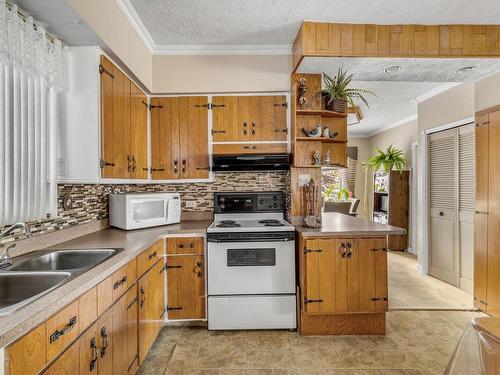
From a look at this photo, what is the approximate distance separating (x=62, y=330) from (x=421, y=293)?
3692 millimetres

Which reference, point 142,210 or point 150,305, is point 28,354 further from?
point 142,210

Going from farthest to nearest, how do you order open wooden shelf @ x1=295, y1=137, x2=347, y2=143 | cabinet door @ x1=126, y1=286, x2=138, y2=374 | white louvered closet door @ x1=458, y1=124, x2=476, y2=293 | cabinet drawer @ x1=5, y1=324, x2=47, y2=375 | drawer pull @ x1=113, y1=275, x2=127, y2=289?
white louvered closet door @ x1=458, y1=124, x2=476, y2=293, open wooden shelf @ x1=295, y1=137, x2=347, y2=143, cabinet door @ x1=126, y1=286, x2=138, y2=374, drawer pull @ x1=113, y1=275, x2=127, y2=289, cabinet drawer @ x1=5, y1=324, x2=47, y2=375

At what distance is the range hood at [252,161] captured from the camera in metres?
2.90

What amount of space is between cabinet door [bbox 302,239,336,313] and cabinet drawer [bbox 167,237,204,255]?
36.7 inches

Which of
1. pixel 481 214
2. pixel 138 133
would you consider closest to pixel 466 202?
pixel 481 214

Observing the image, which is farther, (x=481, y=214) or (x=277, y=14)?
(x=481, y=214)

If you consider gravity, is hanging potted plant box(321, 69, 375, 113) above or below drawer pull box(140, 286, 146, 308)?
above

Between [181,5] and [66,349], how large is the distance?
2.39 metres

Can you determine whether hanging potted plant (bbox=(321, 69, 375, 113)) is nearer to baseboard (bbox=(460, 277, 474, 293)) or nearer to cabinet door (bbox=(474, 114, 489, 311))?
cabinet door (bbox=(474, 114, 489, 311))

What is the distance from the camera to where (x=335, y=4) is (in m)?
2.30

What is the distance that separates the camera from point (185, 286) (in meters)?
2.64

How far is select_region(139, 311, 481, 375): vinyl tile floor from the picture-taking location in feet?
6.95

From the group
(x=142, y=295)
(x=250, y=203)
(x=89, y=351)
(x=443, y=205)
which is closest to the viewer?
(x=89, y=351)

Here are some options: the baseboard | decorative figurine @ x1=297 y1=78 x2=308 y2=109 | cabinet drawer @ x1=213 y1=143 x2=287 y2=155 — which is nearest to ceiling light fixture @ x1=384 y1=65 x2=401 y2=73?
decorative figurine @ x1=297 y1=78 x2=308 y2=109
